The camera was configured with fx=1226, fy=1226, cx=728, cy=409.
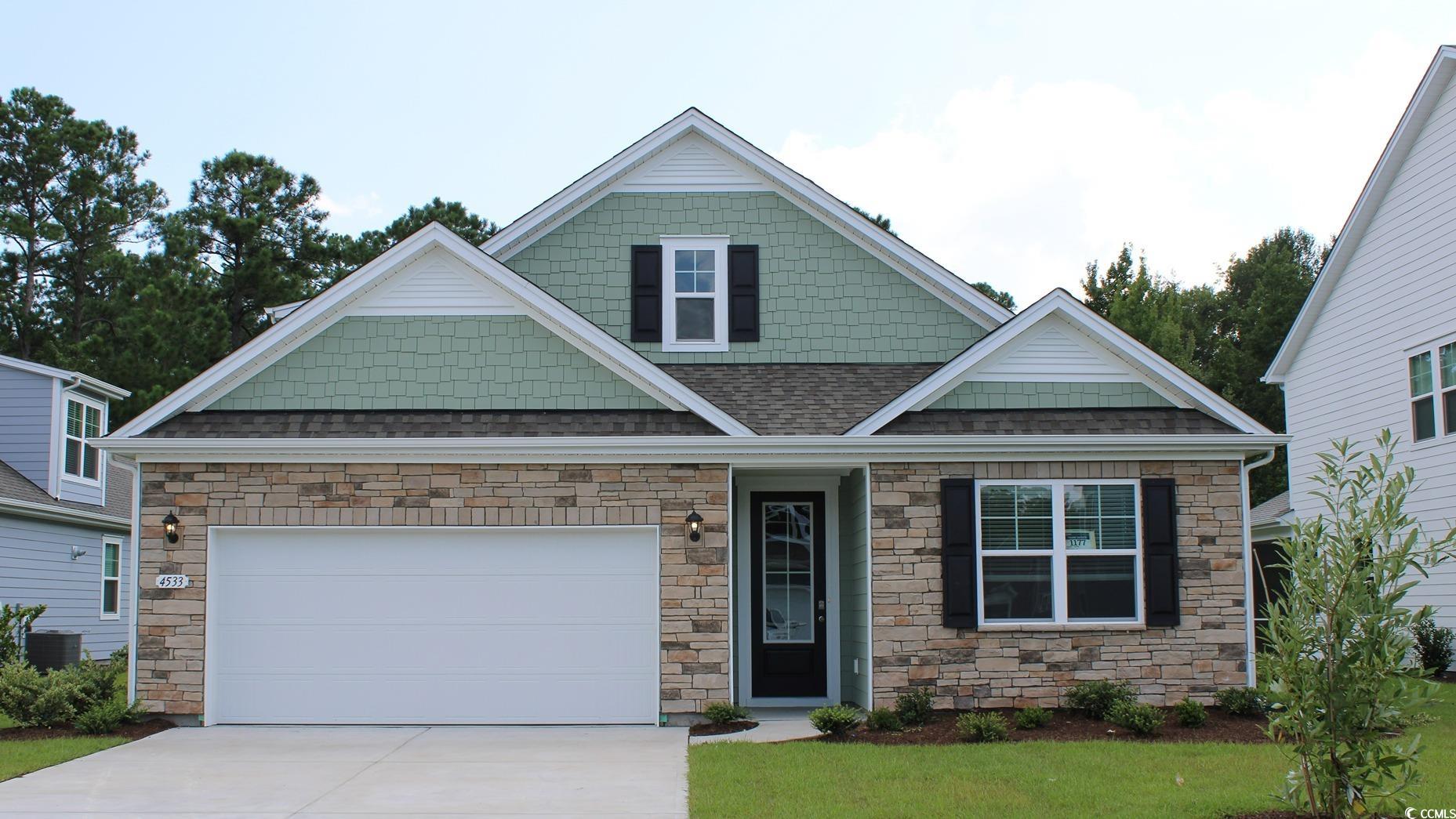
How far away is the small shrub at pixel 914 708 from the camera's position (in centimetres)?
1102

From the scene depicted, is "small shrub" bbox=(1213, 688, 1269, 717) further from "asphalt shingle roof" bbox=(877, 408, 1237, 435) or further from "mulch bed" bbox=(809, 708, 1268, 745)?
"asphalt shingle roof" bbox=(877, 408, 1237, 435)

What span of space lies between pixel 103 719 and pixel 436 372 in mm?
4312

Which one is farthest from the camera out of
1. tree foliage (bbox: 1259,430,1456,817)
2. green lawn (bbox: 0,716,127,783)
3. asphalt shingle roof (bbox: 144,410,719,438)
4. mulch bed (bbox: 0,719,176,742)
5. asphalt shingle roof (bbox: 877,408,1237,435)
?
asphalt shingle roof (bbox: 877,408,1237,435)

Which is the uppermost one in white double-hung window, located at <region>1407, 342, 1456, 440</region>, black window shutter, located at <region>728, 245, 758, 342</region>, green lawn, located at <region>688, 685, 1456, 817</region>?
black window shutter, located at <region>728, 245, 758, 342</region>

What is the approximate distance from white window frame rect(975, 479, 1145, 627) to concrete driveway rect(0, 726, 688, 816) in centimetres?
329

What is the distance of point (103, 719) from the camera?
11.0 meters

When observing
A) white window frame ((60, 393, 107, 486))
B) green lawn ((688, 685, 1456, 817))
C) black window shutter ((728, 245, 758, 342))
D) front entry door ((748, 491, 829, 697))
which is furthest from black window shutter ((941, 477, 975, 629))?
white window frame ((60, 393, 107, 486))

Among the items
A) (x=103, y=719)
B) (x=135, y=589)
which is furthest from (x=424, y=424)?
(x=103, y=719)

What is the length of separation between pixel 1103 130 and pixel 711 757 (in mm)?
15150

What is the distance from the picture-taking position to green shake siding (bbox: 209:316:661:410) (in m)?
12.2

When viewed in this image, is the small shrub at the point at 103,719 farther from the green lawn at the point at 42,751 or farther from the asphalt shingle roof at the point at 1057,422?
the asphalt shingle roof at the point at 1057,422

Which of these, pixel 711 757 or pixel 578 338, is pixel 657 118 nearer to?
pixel 578 338

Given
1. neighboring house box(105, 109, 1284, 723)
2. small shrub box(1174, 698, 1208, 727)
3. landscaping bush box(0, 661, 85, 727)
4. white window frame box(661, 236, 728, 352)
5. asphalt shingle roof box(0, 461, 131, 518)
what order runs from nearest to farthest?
small shrub box(1174, 698, 1208, 727) → landscaping bush box(0, 661, 85, 727) → neighboring house box(105, 109, 1284, 723) → white window frame box(661, 236, 728, 352) → asphalt shingle roof box(0, 461, 131, 518)

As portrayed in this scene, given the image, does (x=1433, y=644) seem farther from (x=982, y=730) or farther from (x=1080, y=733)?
(x=982, y=730)
